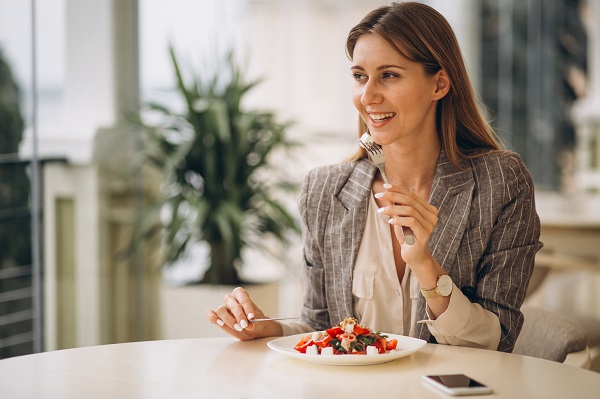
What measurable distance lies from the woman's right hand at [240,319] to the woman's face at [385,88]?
46 centimetres

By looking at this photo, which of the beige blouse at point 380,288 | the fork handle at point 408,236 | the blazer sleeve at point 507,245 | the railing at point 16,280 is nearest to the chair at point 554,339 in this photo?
the blazer sleeve at point 507,245

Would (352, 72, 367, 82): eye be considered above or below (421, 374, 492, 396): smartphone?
above

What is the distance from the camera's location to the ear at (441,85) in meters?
1.87

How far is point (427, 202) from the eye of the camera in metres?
1.65

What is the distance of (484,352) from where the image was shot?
1.51 metres

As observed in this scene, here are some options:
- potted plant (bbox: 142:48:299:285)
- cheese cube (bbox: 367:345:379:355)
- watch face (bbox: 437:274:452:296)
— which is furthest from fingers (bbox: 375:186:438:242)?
potted plant (bbox: 142:48:299:285)

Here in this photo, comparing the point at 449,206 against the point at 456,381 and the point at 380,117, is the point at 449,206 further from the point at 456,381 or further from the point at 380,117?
the point at 456,381

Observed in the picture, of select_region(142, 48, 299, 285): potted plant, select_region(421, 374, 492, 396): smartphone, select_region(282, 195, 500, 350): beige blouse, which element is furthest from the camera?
select_region(142, 48, 299, 285): potted plant

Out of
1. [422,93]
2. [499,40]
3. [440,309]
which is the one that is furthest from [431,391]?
[499,40]

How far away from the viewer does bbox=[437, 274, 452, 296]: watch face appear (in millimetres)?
1631

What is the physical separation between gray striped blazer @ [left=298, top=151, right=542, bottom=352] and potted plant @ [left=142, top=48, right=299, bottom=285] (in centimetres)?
176

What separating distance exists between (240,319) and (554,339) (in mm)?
760

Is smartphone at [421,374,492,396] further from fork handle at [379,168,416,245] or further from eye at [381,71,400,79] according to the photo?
eye at [381,71,400,79]

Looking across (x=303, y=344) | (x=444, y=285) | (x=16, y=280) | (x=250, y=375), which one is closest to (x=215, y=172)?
(x=16, y=280)
